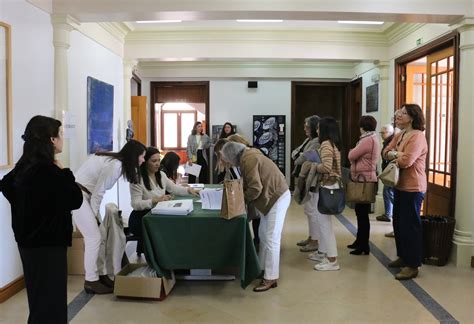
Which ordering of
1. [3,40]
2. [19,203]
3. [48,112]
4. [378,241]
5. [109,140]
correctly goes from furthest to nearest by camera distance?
[109,140] → [378,241] → [48,112] → [3,40] → [19,203]

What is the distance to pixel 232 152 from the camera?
3598mm

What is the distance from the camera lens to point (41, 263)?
88.4 inches

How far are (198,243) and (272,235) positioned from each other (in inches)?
24.7

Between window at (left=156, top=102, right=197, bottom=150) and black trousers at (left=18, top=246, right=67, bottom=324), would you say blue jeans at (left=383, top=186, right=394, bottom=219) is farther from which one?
window at (left=156, top=102, right=197, bottom=150)

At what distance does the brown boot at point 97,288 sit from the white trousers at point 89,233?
1.3 inches

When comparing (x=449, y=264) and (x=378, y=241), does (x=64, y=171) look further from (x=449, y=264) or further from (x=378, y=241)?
(x=378, y=241)

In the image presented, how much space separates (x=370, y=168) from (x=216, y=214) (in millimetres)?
1996

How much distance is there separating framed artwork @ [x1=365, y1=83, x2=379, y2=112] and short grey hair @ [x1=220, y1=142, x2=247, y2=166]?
454cm

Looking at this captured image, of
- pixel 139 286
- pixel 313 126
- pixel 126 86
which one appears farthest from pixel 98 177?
pixel 126 86

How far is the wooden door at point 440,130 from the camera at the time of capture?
5.17 m

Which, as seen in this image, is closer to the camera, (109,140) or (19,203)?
(19,203)

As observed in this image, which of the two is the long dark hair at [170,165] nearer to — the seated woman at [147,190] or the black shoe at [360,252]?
the seated woman at [147,190]

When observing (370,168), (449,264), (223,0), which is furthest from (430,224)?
(223,0)

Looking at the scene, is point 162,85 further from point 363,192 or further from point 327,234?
point 327,234
